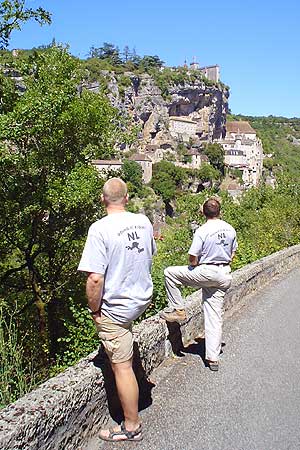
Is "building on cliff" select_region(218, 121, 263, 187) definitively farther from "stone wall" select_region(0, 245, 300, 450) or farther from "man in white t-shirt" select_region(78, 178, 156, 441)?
"man in white t-shirt" select_region(78, 178, 156, 441)

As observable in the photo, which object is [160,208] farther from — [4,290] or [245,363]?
[245,363]

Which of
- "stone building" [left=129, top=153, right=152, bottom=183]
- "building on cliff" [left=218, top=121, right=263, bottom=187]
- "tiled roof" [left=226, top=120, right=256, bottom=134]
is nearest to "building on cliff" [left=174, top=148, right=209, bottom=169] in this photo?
"building on cliff" [left=218, top=121, right=263, bottom=187]

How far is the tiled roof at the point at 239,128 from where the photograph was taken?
6729 inches

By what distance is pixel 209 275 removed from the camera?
5227 mm

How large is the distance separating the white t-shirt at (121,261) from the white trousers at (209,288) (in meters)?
1.52

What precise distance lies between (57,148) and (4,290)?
3518 mm

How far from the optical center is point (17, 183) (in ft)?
36.1

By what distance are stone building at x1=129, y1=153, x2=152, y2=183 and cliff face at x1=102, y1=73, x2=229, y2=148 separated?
1108cm

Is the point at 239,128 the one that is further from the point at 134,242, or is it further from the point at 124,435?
the point at 124,435

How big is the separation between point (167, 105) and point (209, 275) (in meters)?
149

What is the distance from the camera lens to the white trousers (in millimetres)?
5242

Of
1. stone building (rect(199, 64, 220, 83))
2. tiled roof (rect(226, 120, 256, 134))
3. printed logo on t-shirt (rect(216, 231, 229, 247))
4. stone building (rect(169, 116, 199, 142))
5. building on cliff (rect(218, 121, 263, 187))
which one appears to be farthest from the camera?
stone building (rect(199, 64, 220, 83))

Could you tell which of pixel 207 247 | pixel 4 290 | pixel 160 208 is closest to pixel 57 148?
pixel 4 290

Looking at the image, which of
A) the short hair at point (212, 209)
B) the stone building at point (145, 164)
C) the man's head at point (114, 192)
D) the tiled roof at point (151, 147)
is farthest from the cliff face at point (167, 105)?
the man's head at point (114, 192)
